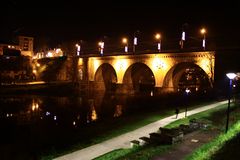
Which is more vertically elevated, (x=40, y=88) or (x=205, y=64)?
(x=205, y=64)

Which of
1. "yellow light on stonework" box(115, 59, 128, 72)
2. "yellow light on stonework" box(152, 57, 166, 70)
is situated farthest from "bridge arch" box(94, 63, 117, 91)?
"yellow light on stonework" box(152, 57, 166, 70)

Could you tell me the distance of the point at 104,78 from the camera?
79125 millimetres

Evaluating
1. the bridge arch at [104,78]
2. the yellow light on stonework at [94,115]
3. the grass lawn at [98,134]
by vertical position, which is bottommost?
the yellow light on stonework at [94,115]

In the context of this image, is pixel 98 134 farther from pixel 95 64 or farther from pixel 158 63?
pixel 95 64

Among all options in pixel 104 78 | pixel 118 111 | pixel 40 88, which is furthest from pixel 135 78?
pixel 118 111

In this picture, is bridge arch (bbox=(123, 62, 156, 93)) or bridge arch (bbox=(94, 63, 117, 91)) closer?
bridge arch (bbox=(123, 62, 156, 93))

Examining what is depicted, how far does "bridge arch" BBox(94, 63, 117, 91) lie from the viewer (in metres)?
75.2

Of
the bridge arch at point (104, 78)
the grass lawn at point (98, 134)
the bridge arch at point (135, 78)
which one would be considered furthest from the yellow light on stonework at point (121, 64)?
the grass lawn at point (98, 134)

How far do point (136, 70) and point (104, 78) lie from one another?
1070 centimetres

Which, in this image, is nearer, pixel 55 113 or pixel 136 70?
pixel 55 113

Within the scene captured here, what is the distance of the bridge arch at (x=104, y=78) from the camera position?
7525 cm

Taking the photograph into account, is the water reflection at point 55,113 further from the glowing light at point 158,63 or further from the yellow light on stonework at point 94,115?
the glowing light at point 158,63

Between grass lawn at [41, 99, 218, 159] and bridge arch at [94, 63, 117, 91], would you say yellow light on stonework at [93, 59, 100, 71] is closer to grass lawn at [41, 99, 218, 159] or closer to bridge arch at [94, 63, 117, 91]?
bridge arch at [94, 63, 117, 91]

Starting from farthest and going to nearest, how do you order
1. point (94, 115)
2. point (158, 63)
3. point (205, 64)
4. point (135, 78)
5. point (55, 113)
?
point (135, 78) < point (158, 63) < point (205, 64) < point (55, 113) < point (94, 115)
